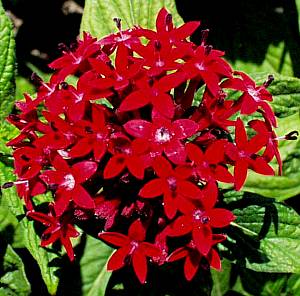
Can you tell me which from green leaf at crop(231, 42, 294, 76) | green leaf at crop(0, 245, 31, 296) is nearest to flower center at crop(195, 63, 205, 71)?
green leaf at crop(0, 245, 31, 296)

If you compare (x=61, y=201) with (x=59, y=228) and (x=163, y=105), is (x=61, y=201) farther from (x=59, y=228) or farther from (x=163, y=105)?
(x=163, y=105)

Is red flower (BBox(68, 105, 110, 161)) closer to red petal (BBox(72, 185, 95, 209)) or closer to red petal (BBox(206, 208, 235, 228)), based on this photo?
red petal (BBox(72, 185, 95, 209))

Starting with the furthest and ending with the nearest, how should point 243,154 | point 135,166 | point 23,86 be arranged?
point 23,86
point 243,154
point 135,166

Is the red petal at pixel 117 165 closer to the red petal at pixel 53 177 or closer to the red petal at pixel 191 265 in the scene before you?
the red petal at pixel 53 177

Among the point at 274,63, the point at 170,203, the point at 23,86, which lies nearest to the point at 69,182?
the point at 170,203

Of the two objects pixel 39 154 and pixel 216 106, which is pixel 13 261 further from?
pixel 216 106
